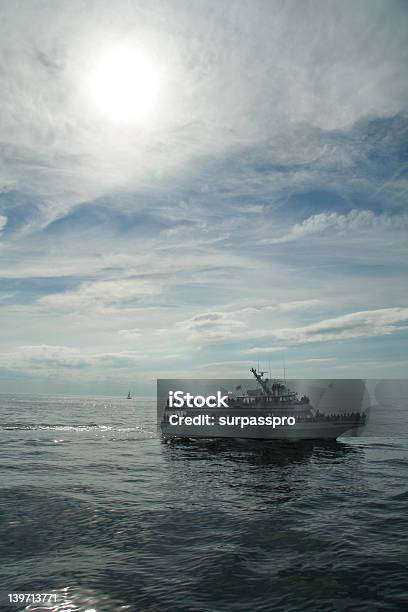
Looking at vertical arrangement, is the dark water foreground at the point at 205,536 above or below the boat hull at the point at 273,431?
above

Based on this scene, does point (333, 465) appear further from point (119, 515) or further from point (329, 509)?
point (119, 515)

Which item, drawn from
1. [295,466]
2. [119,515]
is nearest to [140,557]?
[119,515]

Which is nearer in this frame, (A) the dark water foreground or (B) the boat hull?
(A) the dark water foreground

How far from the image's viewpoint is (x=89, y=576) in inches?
601

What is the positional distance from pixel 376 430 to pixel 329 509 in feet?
217

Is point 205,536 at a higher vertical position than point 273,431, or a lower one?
higher

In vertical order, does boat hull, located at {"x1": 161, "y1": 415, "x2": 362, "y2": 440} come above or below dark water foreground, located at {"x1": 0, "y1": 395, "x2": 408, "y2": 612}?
below

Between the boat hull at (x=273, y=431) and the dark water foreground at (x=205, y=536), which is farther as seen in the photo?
the boat hull at (x=273, y=431)

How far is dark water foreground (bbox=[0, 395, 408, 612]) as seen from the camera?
14070mm

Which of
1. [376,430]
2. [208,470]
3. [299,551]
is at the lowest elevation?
[376,430]

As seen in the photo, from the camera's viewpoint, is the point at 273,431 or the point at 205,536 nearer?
the point at 205,536

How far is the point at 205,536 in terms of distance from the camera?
1980 cm

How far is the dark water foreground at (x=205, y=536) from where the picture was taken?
46.2 ft

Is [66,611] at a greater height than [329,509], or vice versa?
Result: [66,611]
